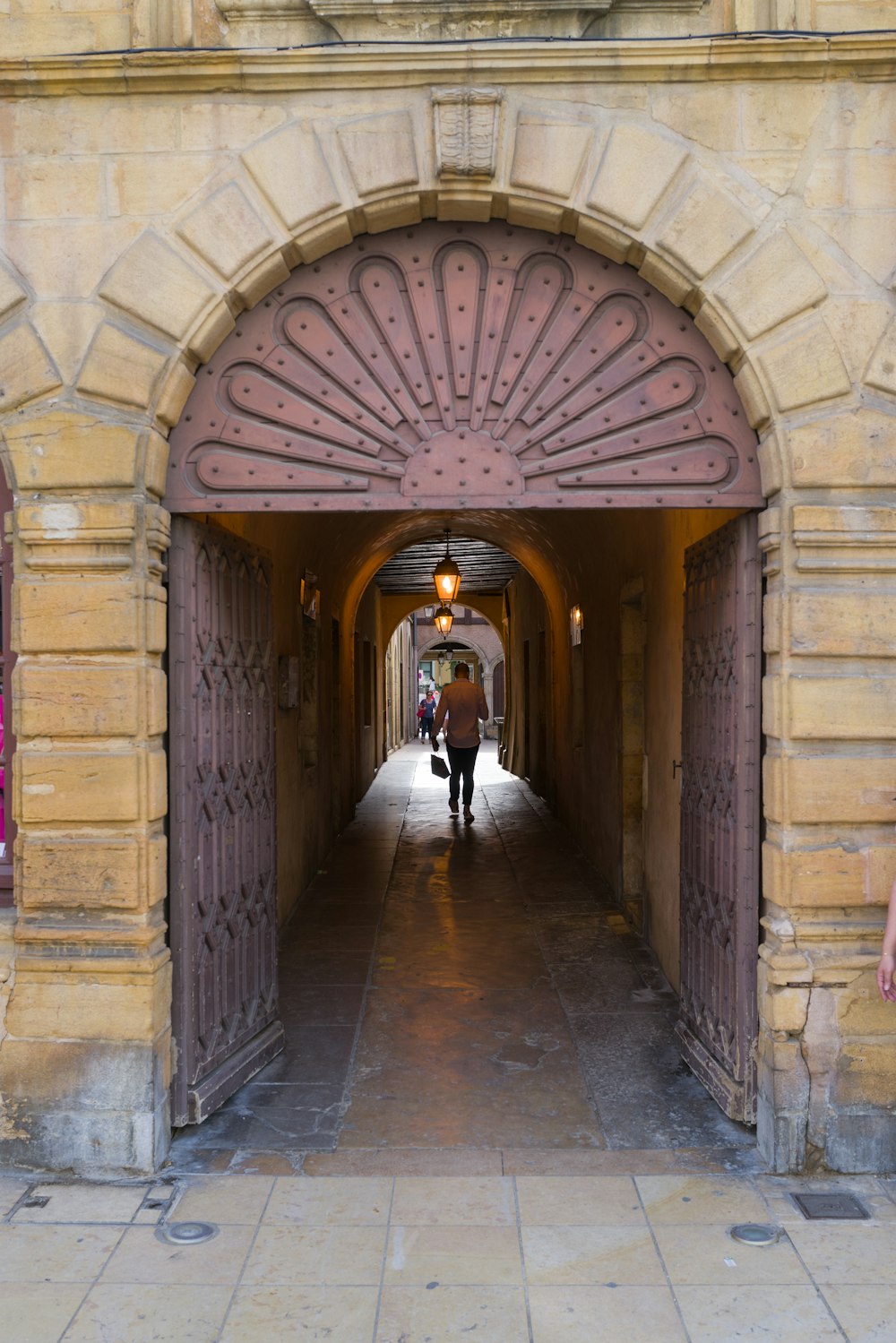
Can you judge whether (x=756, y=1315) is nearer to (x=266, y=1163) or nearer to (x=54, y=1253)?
(x=266, y=1163)

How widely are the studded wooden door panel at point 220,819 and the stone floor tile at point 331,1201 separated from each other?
616 mm

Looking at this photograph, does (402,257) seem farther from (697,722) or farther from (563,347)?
(697,722)

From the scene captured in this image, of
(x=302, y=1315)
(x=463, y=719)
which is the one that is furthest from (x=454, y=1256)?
(x=463, y=719)

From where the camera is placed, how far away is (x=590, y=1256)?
3266 millimetres

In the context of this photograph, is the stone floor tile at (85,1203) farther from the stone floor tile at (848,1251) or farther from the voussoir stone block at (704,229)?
the voussoir stone block at (704,229)

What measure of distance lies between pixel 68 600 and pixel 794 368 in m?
2.80

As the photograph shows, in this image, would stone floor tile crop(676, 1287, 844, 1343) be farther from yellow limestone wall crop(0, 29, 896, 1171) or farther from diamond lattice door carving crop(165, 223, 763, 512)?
diamond lattice door carving crop(165, 223, 763, 512)

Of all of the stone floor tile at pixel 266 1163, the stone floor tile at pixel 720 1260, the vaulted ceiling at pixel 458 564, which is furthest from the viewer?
the vaulted ceiling at pixel 458 564

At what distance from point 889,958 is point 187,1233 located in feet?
7.96

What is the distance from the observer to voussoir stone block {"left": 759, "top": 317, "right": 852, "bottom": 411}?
12.9ft

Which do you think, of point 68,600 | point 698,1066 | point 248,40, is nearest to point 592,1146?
point 698,1066

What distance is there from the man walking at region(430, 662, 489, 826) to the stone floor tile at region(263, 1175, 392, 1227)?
856cm

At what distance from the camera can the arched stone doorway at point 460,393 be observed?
4.14 m

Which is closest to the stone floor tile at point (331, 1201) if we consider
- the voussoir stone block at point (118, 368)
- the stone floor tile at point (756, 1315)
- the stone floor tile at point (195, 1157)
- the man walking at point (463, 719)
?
the stone floor tile at point (195, 1157)
